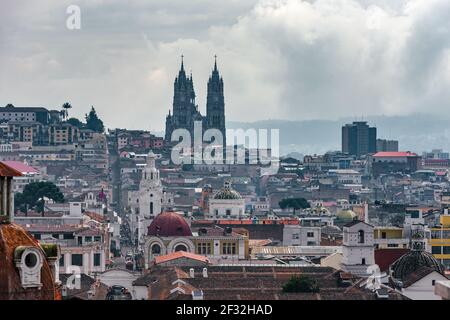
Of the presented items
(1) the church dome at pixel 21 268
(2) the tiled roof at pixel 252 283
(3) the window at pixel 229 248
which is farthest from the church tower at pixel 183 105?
(1) the church dome at pixel 21 268

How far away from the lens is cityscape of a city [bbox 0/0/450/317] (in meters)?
36.8

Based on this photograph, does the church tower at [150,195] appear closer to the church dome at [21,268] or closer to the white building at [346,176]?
the church dome at [21,268]

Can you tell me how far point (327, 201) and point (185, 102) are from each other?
49.2 metres

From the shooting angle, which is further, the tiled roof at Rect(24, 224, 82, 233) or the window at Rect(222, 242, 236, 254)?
the window at Rect(222, 242, 236, 254)

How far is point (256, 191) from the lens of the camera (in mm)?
168125

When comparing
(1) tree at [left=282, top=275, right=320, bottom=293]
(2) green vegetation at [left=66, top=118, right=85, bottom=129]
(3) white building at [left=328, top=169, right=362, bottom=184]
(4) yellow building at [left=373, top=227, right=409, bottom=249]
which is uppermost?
(2) green vegetation at [left=66, top=118, right=85, bottom=129]

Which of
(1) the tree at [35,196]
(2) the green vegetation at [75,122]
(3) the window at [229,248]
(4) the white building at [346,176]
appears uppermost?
(2) the green vegetation at [75,122]

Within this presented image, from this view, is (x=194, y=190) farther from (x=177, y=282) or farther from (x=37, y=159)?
(x=177, y=282)

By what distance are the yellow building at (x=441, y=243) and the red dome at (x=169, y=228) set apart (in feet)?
27.7

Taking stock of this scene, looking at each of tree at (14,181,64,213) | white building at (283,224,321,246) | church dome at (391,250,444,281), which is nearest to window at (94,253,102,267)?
church dome at (391,250,444,281)

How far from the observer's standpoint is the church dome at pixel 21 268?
12242 mm

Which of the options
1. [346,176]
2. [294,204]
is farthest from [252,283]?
[346,176]

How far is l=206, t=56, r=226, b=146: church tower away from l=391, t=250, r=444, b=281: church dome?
460 feet

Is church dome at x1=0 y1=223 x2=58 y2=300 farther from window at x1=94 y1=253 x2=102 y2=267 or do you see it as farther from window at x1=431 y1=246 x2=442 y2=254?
window at x1=431 y1=246 x2=442 y2=254
